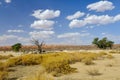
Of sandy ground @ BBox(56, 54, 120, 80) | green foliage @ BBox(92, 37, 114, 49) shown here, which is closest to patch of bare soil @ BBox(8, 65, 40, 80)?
Answer: sandy ground @ BBox(56, 54, 120, 80)

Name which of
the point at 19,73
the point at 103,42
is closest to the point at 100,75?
the point at 19,73

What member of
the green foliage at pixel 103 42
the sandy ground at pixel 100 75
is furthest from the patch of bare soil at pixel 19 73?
the green foliage at pixel 103 42

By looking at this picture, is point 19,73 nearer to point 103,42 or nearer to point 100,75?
point 100,75

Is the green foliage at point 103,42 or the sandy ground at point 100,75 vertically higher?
the green foliage at point 103,42

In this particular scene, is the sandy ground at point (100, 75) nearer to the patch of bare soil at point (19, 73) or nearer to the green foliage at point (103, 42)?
the patch of bare soil at point (19, 73)

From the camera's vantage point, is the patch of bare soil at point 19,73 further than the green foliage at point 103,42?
No

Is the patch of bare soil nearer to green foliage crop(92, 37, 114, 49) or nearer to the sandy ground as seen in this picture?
the sandy ground

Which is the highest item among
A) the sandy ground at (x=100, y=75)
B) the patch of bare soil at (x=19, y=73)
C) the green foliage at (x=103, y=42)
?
the green foliage at (x=103, y=42)

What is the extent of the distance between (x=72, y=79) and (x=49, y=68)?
4300 millimetres

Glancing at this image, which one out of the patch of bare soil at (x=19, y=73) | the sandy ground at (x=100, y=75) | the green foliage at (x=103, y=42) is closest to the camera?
the sandy ground at (x=100, y=75)

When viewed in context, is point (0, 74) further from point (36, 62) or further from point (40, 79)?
point (36, 62)

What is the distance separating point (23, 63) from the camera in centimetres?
2650

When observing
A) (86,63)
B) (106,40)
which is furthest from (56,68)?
(106,40)

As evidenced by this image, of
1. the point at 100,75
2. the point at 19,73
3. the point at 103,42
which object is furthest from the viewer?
the point at 103,42
